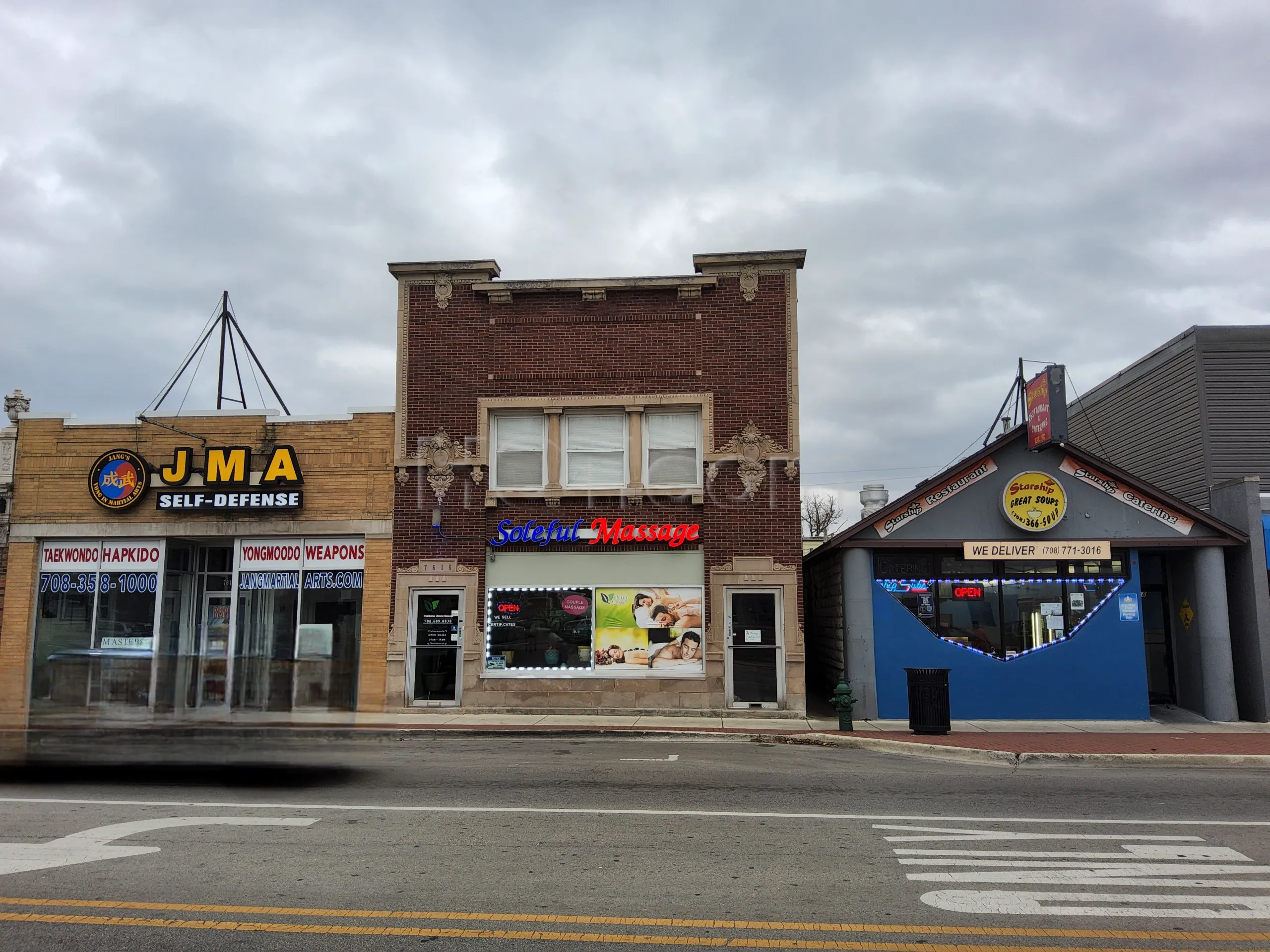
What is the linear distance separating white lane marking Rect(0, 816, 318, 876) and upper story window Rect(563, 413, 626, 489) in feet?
35.4

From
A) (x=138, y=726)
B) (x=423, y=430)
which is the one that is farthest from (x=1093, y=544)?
(x=138, y=726)

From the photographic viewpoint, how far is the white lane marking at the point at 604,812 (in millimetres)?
8609

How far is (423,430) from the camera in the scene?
1891 centimetres

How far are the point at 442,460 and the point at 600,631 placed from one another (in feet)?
14.8

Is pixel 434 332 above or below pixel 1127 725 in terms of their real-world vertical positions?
above

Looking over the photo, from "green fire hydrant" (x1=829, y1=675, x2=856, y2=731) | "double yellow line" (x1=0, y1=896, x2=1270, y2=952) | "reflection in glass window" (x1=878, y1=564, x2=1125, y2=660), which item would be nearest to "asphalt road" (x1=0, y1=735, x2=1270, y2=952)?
"double yellow line" (x1=0, y1=896, x2=1270, y2=952)

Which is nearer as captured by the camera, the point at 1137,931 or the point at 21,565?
the point at 1137,931

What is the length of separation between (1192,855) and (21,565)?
20.5 metres

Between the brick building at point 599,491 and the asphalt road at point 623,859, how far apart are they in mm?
6481

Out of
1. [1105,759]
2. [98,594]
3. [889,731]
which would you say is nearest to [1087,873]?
[1105,759]

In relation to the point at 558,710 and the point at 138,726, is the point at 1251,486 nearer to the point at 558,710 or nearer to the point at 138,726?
the point at 558,710

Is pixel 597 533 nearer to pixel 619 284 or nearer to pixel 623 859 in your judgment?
pixel 619 284

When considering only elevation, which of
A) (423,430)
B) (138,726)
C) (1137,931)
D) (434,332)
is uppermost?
(434,332)

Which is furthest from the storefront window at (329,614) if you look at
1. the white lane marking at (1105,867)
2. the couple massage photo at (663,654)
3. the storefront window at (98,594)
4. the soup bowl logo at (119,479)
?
the white lane marking at (1105,867)
